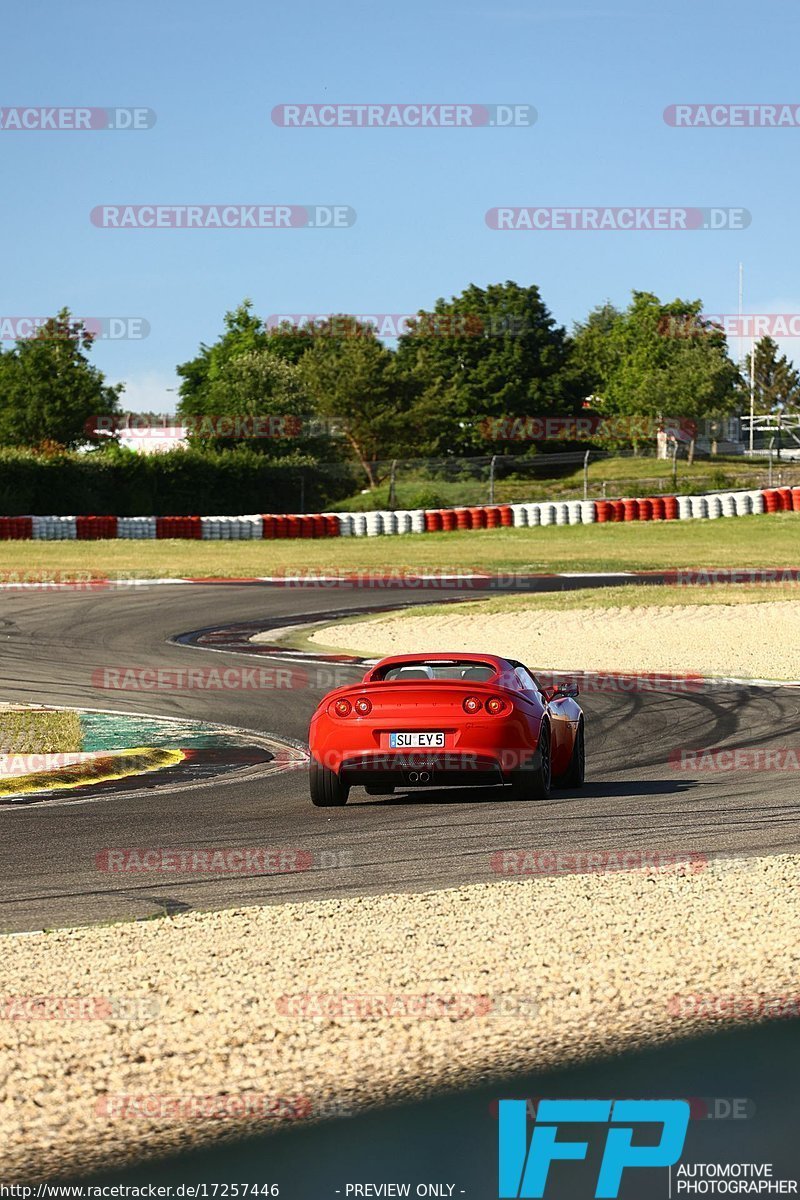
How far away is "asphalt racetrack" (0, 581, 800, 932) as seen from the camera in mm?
8156

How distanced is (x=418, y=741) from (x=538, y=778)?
954mm

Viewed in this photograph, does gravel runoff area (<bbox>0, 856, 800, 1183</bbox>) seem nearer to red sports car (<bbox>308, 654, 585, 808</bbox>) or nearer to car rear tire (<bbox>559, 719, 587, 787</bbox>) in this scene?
red sports car (<bbox>308, 654, 585, 808</bbox>)

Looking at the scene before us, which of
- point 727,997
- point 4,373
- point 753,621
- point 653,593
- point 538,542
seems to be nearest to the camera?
point 727,997

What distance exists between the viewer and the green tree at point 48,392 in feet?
255

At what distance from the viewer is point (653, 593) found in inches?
1239

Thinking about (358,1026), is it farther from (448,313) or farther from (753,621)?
(448,313)

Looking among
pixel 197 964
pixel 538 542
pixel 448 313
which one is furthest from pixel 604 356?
pixel 197 964

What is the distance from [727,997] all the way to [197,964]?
2.07 meters
